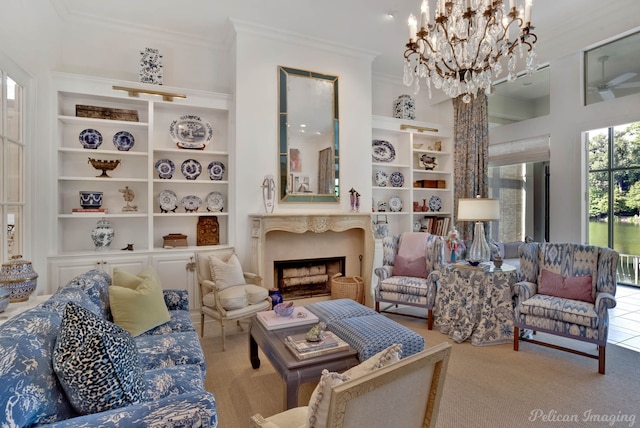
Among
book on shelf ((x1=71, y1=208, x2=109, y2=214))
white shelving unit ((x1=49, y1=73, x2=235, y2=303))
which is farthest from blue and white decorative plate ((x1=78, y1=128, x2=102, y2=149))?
book on shelf ((x1=71, y1=208, x2=109, y2=214))

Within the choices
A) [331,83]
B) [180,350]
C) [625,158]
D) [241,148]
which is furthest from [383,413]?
[625,158]

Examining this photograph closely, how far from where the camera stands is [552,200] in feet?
14.0

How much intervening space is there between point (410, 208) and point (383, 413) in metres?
4.48

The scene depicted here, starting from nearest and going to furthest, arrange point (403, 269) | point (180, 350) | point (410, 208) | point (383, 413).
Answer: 1. point (383, 413)
2. point (180, 350)
3. point (403, 269)
4. point (410, 208)

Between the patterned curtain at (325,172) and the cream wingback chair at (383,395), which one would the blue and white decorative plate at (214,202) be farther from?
the cream wingback chair at (383,395)

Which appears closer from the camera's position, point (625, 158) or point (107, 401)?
point (107, 401)

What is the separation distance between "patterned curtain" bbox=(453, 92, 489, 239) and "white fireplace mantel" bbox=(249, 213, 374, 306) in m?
1.79

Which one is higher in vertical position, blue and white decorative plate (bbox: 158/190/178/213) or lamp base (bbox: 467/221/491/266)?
blue and white decorative plate (bbox: 158/190/178/213)

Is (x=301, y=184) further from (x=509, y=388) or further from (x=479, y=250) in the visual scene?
(x=509, y=388)

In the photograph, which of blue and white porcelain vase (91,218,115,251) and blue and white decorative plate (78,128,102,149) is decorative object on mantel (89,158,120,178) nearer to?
blue and white decorative plate (78,128,102,149)

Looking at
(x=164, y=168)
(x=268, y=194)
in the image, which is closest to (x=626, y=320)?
(x=268, y=194)

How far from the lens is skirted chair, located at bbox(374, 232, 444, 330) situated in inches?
143

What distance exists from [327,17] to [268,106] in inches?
48.4

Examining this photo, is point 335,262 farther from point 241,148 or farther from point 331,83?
point 331,83
